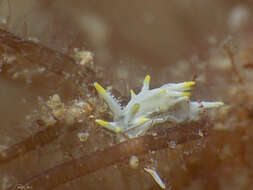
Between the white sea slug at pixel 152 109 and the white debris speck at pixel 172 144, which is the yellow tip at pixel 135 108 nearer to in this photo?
the white sea slug at pixel 152 109

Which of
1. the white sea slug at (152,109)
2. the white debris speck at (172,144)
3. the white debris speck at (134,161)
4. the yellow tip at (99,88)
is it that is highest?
the yellow tip at (99,88)

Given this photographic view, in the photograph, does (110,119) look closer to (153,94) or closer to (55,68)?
(153,94)

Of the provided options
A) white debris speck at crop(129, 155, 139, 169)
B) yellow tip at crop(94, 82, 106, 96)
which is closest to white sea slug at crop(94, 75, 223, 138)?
yellow tip at crop(94, 82, 106, 96)

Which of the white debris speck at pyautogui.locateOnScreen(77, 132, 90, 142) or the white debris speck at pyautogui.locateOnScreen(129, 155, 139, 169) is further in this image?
the white debris speck at pyautogui.locateOnScreen(77, 132, 90, 142)

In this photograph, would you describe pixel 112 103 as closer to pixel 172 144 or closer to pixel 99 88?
pixel 99 88

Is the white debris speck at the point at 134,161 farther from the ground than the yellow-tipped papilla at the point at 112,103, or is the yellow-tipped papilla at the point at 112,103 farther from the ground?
the yellow-tipped papilla at the point at 112,103

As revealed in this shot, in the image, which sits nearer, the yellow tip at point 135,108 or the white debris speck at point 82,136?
the yellow tip at point 135,108

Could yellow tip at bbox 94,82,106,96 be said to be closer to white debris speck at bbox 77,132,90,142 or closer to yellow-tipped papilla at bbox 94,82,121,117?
yellow-tipped papilla at bbox 94,82,121,117

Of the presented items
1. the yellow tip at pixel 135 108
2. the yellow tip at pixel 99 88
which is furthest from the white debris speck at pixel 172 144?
the yellow tip at pixel 99 88

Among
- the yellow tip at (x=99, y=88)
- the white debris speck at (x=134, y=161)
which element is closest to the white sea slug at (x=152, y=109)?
the yellow tip at (x=99, y=88)

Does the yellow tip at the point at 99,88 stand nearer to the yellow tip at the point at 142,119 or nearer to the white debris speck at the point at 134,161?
the yellow tip at the point at 142,119
